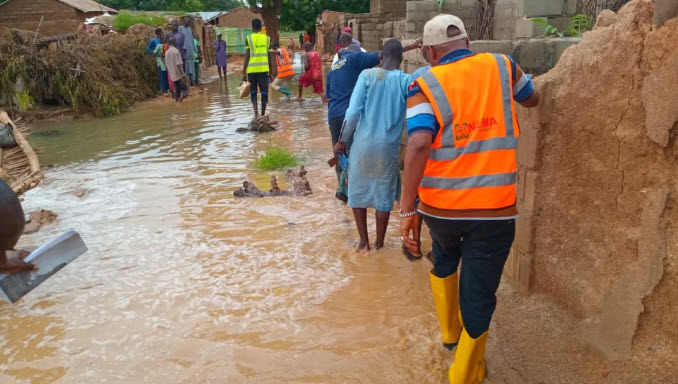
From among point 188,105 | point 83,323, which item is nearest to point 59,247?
point 83,323

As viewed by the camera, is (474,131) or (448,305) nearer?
(474,131)

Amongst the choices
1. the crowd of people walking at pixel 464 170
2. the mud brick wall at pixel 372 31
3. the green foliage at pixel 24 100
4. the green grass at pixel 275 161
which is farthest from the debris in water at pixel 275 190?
the green foliage at pixel 24 100

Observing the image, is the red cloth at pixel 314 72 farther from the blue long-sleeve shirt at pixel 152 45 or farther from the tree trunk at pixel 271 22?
the tree trunk at pixel 271 22

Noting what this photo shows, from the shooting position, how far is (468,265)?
2.52m

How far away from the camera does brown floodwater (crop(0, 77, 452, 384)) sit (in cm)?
305

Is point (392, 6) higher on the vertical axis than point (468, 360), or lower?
higher

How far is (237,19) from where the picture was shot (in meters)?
39.5

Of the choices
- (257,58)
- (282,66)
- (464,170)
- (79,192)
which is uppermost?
(257,58)

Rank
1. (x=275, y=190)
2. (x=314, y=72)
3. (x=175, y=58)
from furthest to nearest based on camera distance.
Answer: (x=175, y=58) → (x=314, y=72) → (x=275, y=190)

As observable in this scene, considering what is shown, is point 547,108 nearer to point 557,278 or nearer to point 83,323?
point 557,278

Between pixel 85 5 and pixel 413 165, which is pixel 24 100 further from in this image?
pixel 85 5

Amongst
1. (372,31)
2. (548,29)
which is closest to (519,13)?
(548,29)

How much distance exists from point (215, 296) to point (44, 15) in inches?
920

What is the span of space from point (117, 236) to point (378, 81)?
296cm
